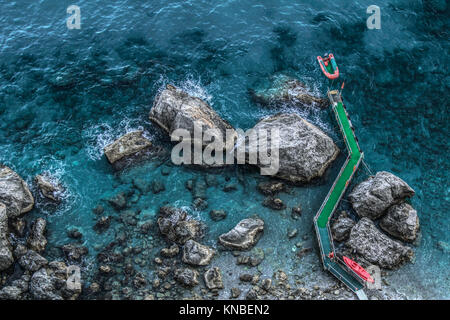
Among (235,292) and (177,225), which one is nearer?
(235,292)

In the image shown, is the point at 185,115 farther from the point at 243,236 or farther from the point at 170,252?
the point at 170,252

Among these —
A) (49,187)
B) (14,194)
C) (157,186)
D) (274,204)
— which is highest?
(14,194)

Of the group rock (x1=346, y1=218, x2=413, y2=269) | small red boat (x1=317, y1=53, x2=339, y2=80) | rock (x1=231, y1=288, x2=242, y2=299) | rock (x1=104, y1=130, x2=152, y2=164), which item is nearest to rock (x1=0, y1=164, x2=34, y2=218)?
rock (x1=104, y1=130, x2=152, y2=164)

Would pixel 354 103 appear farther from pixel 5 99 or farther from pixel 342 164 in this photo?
pixel 5 99

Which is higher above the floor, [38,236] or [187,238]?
[38,236]

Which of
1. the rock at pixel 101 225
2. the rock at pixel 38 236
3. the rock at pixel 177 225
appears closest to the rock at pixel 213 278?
the rock at pixel 177 225

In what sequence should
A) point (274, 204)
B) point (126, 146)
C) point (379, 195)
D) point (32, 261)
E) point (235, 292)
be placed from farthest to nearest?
point (126, 146) < point (274, 204) < point (379, 195) < point (32, 261) < point (235, 292)

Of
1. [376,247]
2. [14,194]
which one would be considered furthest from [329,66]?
[14,194]
